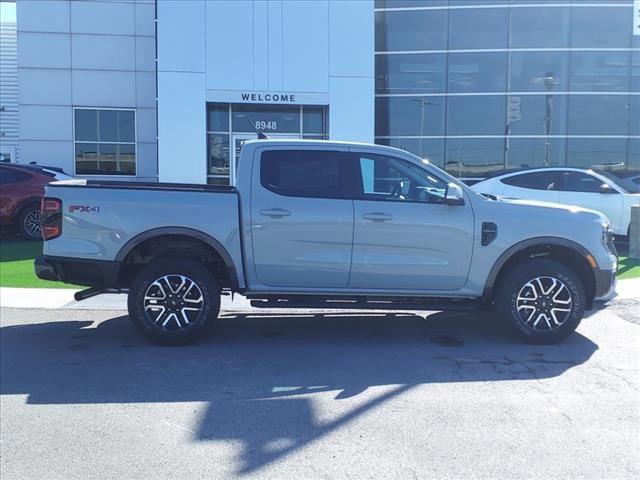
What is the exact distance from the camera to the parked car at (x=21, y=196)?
13.6 m

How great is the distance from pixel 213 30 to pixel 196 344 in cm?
1320

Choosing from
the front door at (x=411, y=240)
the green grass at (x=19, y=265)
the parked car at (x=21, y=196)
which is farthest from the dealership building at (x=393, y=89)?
the front door at (x=411, y=240)

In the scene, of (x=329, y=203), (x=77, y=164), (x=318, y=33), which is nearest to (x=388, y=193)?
(x=329, y=203)

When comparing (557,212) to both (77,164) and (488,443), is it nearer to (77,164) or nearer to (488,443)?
(488,443)

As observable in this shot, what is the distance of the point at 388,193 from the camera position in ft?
21.6

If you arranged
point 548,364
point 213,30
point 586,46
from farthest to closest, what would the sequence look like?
point 586,46, point 213,30, point 548,364

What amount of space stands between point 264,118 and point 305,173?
12440 mm

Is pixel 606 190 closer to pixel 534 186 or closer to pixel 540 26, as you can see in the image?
pixel 534 186

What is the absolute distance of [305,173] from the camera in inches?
261

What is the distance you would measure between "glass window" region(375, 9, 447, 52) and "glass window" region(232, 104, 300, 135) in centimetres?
360

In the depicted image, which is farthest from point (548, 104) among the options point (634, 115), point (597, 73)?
point (634, 115)

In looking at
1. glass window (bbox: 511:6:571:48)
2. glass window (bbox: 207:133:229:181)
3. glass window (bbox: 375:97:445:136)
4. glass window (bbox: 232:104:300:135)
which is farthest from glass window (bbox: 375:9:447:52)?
glass window (bbox: 207:133:229:181)

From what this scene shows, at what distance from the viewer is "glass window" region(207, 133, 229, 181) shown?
18.5 m

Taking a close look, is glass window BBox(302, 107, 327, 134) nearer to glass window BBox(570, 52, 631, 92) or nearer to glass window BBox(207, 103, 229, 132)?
glass window BBox(207, 103, 229, 132)
